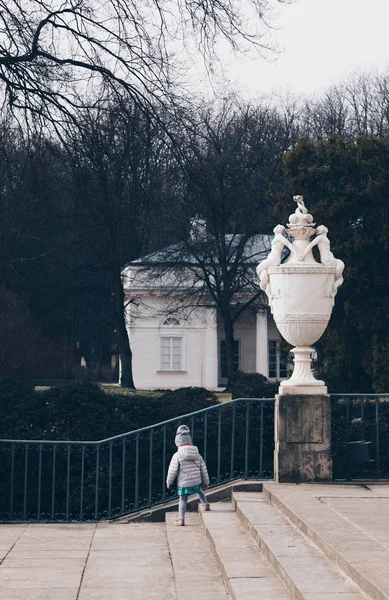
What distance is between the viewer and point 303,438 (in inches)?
456

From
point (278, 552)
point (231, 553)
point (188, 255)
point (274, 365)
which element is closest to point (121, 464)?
point (231, 553)

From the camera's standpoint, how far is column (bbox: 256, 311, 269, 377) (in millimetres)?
51344

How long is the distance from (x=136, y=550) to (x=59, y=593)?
202 centimetres

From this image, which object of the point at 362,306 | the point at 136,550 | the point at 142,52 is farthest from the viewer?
the point at 362,306

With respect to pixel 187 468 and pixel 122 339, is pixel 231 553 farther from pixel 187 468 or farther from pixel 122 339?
pixel 122 339

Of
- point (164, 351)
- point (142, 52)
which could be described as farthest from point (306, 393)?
point (164, 351)

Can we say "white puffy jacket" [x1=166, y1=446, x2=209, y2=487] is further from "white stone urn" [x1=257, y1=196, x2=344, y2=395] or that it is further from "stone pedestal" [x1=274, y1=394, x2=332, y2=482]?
"white stone urn" [x1=257, y1=196, x2=344, y2=395]

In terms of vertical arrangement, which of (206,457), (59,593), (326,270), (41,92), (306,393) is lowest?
(59,593)

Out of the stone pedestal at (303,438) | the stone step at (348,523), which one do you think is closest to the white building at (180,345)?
the stone pedestal at (303,438)

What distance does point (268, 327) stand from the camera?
172 ft

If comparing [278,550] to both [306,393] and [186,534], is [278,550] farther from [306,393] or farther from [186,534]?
[306,393]

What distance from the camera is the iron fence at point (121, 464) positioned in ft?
40.6

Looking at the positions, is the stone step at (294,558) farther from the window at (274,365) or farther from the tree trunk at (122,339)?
the window at (274,365)

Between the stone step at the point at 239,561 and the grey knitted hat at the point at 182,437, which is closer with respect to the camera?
the stone step at the point at 239,561
